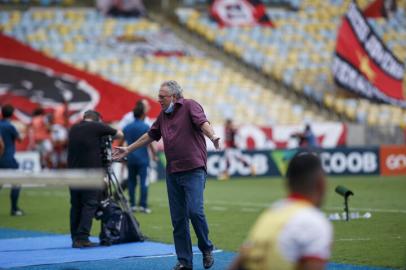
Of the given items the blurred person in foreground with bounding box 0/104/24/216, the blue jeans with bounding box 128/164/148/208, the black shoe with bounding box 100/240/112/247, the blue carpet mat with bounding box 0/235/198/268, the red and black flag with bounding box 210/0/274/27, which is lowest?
the blue carpet mat with bounding box 0/235/198/268

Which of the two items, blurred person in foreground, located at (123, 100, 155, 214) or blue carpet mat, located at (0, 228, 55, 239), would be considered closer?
blue carpet mat, located at (0, 228, 55, 239)

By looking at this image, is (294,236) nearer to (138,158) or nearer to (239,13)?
(138,158)

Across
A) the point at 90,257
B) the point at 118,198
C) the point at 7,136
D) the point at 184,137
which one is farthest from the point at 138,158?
the point at 184,137

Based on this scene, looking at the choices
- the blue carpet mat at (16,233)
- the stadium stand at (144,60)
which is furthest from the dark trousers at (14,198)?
the stadium stand at (144,60)

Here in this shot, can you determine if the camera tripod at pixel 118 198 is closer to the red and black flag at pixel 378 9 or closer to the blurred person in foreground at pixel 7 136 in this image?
the blurred person in foreground at pixel 7 136

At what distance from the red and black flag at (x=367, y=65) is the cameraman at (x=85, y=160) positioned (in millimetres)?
20446

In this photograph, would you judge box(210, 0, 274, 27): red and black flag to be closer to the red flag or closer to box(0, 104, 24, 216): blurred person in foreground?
the red flag

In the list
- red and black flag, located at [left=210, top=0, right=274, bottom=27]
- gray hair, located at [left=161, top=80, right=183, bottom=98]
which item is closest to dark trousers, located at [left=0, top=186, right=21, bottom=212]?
gray hair, located at [left=161, top=80, right=183, bottom=98]

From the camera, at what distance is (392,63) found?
33844 millimetres

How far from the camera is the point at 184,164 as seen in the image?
1098cm

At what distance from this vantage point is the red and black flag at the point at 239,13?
41.6 m

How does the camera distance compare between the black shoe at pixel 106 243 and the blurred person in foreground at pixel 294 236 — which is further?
the black shoe at pixel 106 243

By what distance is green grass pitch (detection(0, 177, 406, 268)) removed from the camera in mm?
12898

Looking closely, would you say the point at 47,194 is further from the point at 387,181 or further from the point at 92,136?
the point at 92,136
